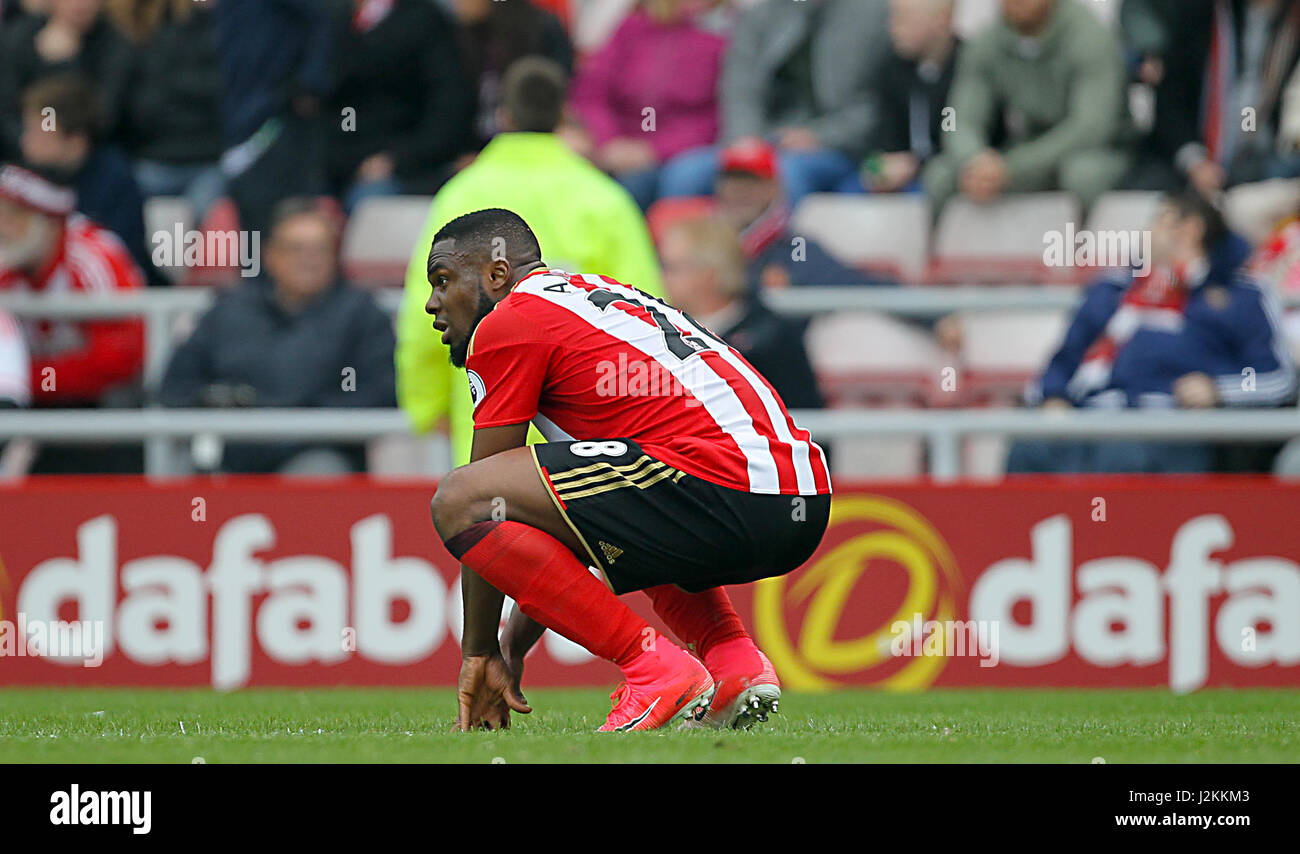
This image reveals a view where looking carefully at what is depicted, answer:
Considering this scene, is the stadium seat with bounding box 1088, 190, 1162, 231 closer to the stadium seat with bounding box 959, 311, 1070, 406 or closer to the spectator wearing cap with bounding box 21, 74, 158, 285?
the stadium seat with bounding box 959, 311, 1070, 406

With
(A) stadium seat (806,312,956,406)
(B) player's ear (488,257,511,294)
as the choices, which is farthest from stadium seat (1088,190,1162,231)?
(B) player's ear (488,257,511,294)

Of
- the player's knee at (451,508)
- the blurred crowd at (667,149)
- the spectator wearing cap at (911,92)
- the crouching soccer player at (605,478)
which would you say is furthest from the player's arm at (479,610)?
the spectator wearing cap at (911,92)

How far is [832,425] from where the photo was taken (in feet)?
26.3

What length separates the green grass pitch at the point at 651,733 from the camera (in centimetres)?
407

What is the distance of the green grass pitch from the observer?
4.07m

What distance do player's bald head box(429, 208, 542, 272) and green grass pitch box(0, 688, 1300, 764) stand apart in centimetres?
126

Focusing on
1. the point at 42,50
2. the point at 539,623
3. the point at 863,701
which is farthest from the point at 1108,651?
the point at 42,50

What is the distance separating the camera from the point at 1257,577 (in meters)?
7.83

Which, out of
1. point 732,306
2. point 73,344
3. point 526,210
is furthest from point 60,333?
point 732,306

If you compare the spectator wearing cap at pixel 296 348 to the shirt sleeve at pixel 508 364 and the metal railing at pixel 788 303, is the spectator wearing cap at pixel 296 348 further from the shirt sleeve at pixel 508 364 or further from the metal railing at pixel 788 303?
the shirt sleeve at pixel 508 364

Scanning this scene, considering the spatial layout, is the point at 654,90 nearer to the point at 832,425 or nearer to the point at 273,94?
the point at 273,94

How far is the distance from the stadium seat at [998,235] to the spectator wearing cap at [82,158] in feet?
13.9

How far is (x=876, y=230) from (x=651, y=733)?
5611mm
